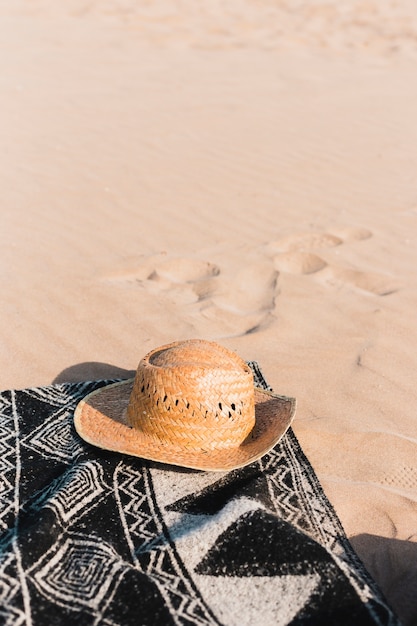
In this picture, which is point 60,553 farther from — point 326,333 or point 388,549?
point 326,333

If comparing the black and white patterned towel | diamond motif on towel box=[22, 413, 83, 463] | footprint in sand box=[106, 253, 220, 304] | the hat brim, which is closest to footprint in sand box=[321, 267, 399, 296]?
footprint in sand box=[106, 253, 220, 304]

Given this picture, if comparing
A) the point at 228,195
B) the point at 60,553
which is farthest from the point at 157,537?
the point at 228,195

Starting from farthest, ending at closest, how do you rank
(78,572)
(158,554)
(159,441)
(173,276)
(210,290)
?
(173,276), (210,290), (159,441), (158,554), (78,572)

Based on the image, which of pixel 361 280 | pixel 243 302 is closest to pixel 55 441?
pixel 243 302

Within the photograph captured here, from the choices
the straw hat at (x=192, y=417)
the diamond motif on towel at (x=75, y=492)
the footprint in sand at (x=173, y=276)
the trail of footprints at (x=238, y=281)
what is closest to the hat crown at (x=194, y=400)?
the straw hat at (x=192, y=417)

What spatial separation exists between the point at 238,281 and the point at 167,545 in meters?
2.69

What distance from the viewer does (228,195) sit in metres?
6.43

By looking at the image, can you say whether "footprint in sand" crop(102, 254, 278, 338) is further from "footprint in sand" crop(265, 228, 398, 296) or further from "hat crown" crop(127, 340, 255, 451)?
"hat crown" crop(127, 340, 255, 451)

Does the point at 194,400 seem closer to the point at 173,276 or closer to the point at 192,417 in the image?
the point at 192,417

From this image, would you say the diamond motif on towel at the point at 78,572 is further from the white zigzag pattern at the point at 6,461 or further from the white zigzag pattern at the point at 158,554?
the white zigzag pattern at the point at 6,461

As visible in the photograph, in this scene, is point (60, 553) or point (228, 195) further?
point (228, 195)

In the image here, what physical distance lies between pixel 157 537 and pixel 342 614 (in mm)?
720

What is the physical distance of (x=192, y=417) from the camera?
2725 millimetres

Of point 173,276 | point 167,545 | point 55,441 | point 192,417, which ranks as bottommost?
point 173,276
